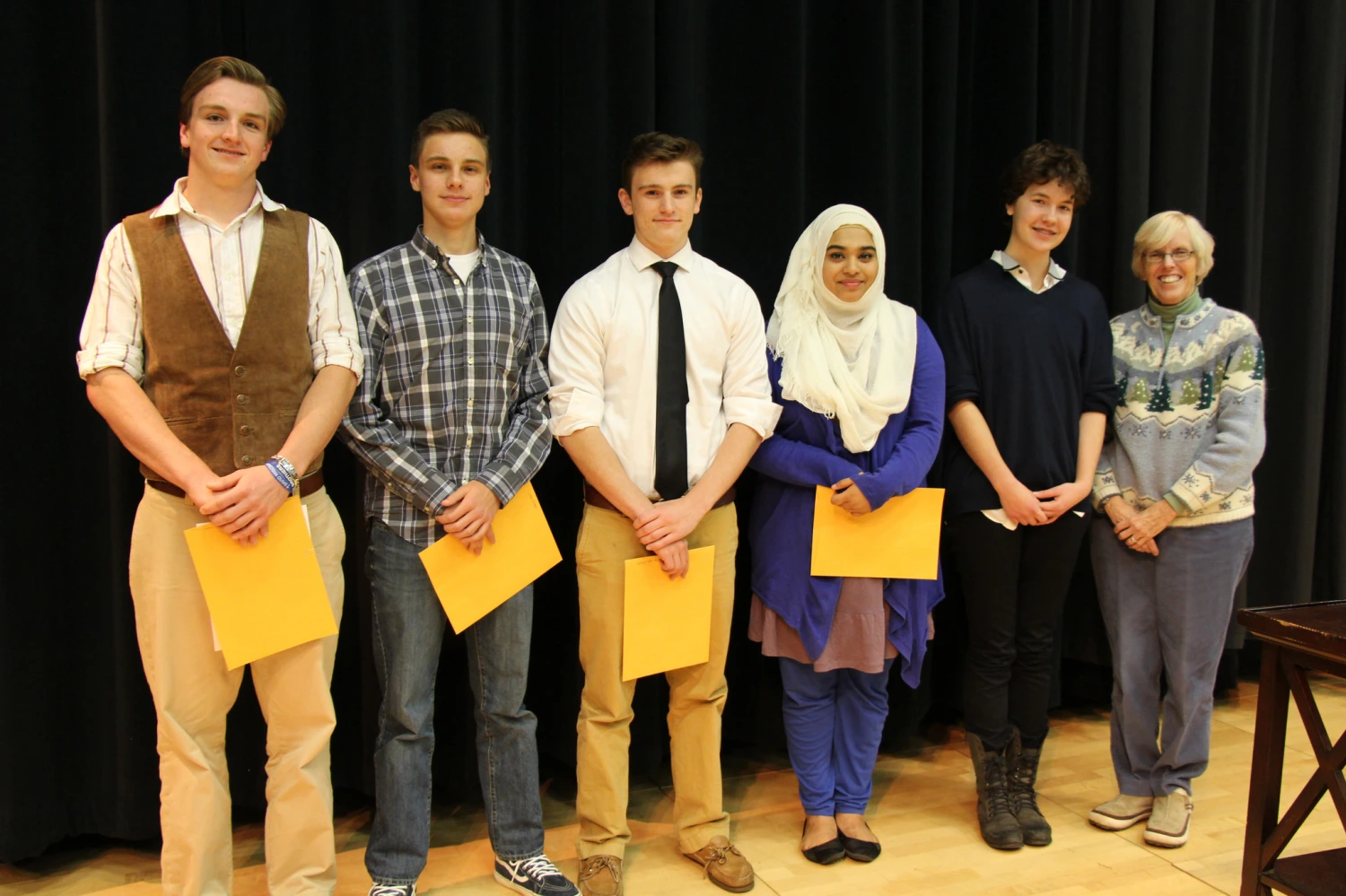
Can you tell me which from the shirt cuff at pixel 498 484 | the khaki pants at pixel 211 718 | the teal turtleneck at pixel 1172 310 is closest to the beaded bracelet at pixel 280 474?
the khaki pants at pixel 211 718

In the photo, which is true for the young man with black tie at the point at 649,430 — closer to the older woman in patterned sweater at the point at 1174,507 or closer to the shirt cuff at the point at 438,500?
the shirt cuff at the point at 438,500

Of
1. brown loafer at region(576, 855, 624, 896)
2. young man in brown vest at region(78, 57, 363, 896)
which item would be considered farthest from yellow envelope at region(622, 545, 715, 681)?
young man in brown vest at region(78, 57, 363, 896)

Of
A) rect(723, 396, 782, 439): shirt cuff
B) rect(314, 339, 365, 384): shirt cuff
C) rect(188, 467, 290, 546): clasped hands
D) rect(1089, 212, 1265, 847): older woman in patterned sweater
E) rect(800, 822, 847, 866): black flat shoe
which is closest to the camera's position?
rect(188, 467, 290, 546): clasped hands

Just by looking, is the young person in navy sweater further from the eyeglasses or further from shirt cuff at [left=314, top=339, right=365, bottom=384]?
shirt cuff at [left=314, top=339, right=365, bottom=384]

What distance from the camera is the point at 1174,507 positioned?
7.90ft

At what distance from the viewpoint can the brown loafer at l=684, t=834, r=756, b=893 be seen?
2.17 metres

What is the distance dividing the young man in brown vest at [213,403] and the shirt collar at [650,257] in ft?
2.00

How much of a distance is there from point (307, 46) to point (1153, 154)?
252cm

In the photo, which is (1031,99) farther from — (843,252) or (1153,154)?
(843,252)

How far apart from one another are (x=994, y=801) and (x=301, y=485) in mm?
1700

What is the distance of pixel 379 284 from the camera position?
6.64ft

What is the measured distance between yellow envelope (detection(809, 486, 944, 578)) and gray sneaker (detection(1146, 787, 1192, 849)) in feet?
2.69

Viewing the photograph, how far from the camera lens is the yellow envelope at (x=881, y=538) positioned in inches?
88.7

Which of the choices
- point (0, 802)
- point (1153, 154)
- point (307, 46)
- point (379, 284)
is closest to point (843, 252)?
point (379, 284)
